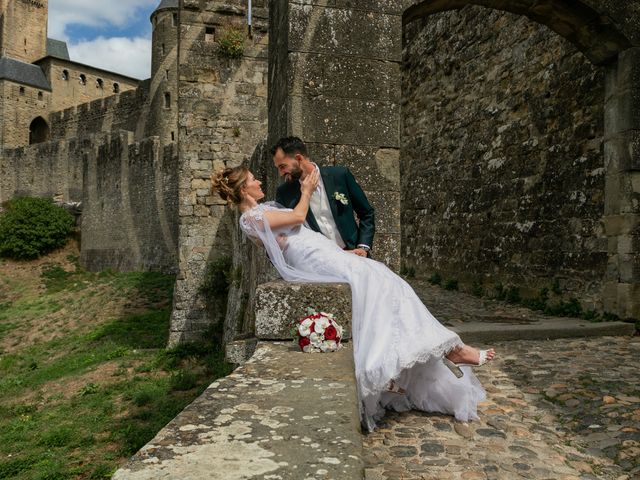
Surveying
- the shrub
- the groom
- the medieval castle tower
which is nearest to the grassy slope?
the groom

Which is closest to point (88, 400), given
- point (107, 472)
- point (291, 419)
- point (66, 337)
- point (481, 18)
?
point (107, 472)

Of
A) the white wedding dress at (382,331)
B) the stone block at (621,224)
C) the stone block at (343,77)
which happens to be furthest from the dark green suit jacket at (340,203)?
the stone block at (621,224)

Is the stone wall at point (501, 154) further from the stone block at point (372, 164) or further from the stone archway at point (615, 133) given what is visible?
the stone block at point (372, 164)

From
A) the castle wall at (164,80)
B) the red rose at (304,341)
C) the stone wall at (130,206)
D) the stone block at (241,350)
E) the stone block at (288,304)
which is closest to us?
the red rose at (304,341)

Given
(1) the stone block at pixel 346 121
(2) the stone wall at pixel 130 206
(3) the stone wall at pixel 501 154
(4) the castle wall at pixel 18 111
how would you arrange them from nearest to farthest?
(1) the stone block at pixel 346 121, (3) the stone wall at pixel 501 154, (2) the stone wall at pixel 130 206, (4) the castle wall at pixel 18 111

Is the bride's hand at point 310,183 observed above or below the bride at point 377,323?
above

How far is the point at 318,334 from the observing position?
2.88 meters

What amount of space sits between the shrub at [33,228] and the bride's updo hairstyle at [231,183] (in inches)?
906

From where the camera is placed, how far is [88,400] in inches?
307

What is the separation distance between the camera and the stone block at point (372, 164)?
506 centimetres

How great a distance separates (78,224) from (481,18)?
21798 mm

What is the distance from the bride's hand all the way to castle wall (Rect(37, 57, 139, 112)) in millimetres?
42897

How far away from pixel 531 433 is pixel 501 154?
242 inches

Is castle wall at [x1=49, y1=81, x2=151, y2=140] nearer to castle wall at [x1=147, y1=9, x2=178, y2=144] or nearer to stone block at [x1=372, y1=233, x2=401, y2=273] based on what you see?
castle wall at [x1=147, y1=9, x2=178, y2=144]
